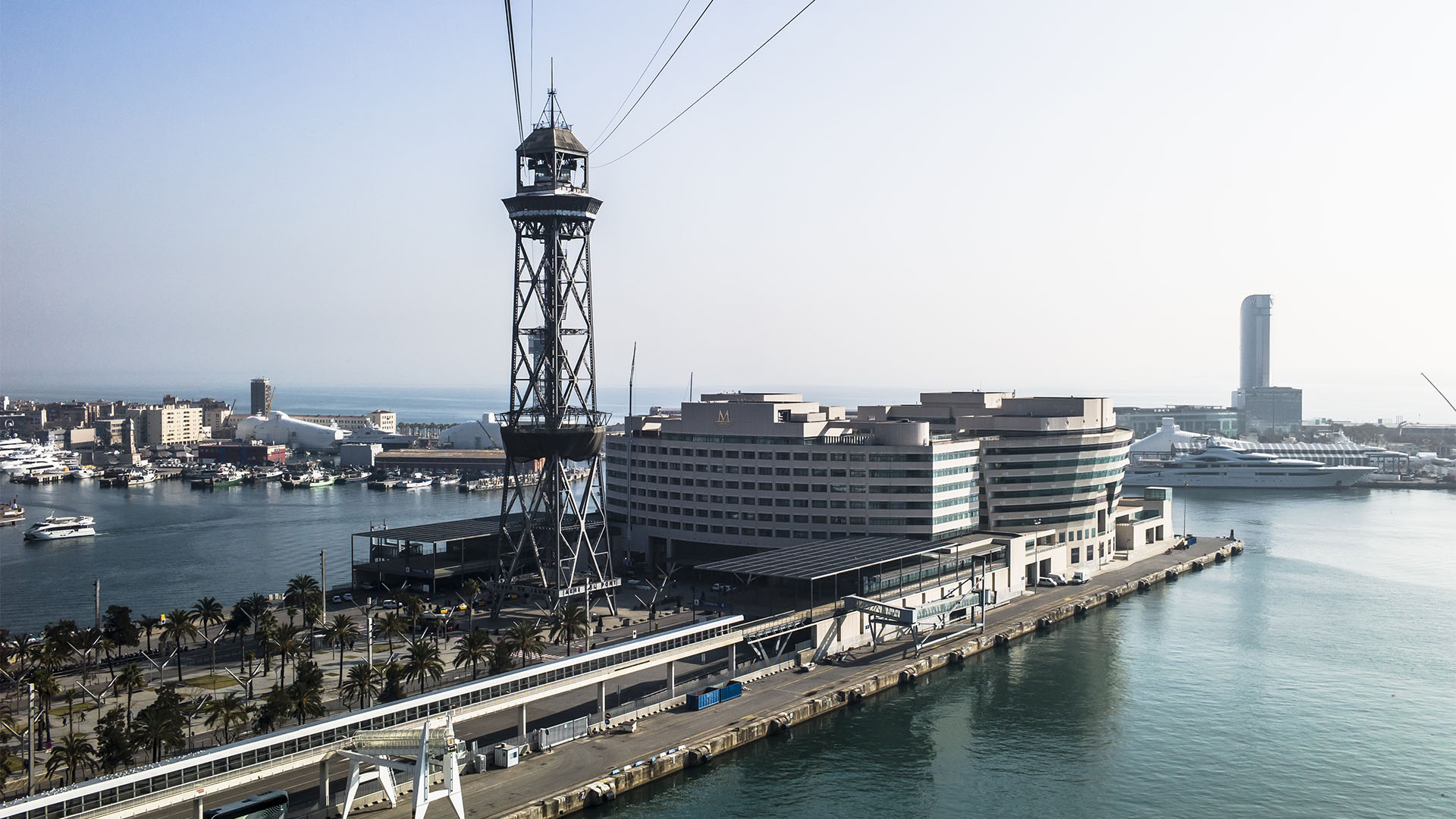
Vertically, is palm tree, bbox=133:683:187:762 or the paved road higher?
palm tree, bbox=133:683:187:762

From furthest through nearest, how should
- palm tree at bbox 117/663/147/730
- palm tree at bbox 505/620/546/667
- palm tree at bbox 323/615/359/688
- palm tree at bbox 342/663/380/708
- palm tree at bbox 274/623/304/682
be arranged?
palm tree at bbox 323/615/359/688 → palm tree at bbox 505/620/546/667 → palm tree at bbox 274/623/304/682 → palm tree at bbox 117/663/147/730 → palm tree at bbox 342/663/380/708

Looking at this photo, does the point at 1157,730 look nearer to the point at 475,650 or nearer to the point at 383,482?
the point at 475,650

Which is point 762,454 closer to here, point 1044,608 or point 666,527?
point 666,527

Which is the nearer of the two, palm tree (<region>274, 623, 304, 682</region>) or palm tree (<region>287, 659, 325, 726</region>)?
palm tree (<region>287, 659, 325, 726</region>)

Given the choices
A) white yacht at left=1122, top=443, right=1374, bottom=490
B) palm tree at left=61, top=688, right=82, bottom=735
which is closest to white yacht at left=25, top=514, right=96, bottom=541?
palm tree at left=61, top=688, right=82, bottom=735

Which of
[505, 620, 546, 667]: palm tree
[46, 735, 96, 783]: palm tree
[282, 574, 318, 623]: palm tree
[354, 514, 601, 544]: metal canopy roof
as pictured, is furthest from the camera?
[354, 514, 601, 544]: metal canopy roof

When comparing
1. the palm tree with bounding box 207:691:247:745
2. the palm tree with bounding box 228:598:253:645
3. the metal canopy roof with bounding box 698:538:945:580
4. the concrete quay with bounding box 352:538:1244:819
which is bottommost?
the concrete quay with bounding box 352:538:1244:819

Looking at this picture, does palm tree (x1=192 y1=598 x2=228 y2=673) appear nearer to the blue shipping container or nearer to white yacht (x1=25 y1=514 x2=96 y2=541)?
the blue shipping container
